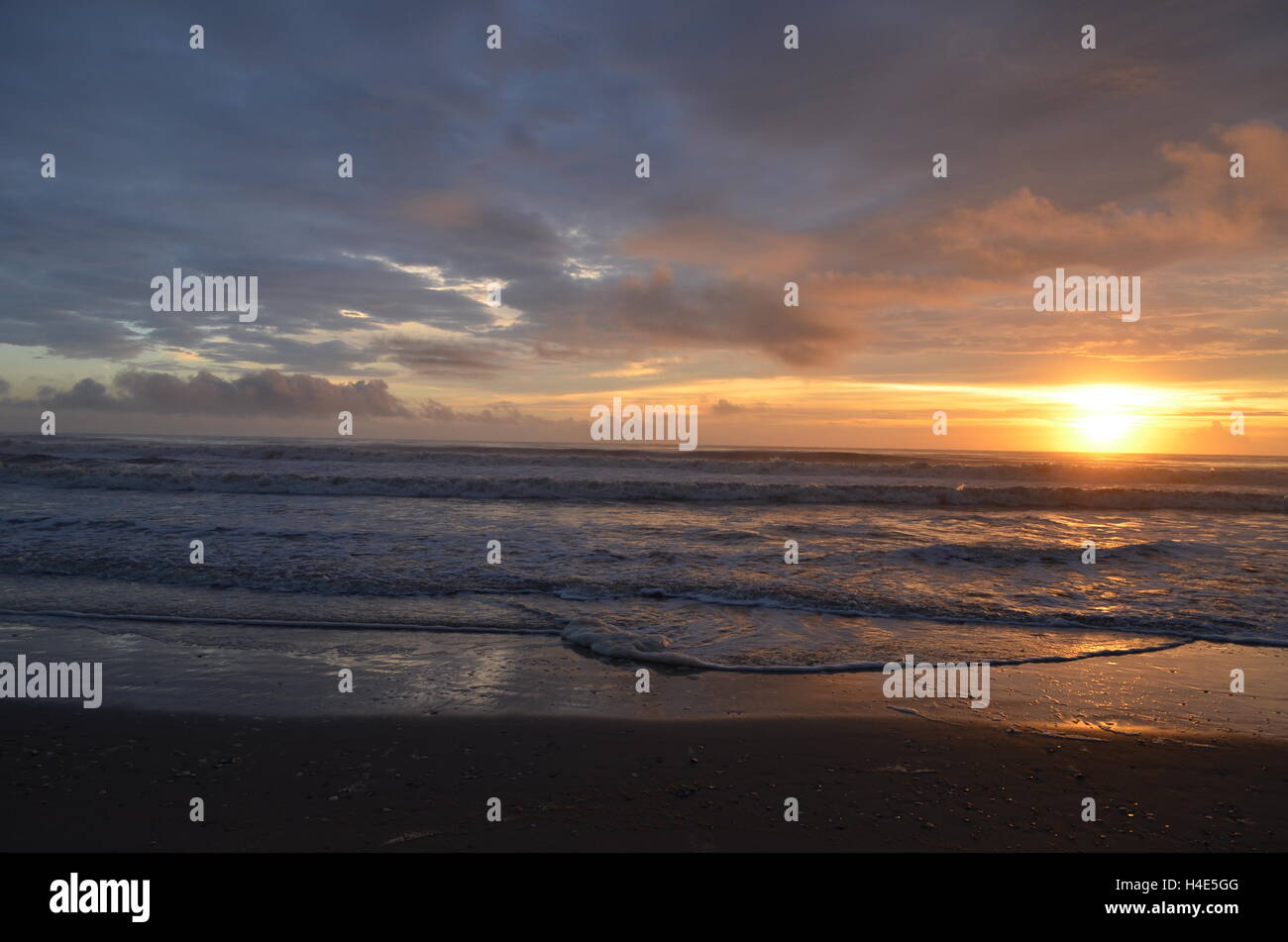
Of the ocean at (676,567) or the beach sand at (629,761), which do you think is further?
the ocean at (676,567)

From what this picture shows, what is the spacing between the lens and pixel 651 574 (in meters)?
11.7

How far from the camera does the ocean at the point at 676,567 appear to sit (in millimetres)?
8477

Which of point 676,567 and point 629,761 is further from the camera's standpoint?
point 676,567

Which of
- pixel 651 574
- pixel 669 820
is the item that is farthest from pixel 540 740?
pixel 651 574

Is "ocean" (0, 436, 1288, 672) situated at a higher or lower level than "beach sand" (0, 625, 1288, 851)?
higher

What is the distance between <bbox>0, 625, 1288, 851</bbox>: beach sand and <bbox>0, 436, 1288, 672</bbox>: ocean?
4.33ft

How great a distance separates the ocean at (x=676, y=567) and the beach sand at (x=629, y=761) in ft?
4.33

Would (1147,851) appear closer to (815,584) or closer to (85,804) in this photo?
(85,804)

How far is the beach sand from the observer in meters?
3.88

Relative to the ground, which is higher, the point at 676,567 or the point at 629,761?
the point at 676,567

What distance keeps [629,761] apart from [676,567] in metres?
7.77

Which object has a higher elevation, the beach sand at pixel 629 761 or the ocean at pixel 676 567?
the ocean at pixel 676 567

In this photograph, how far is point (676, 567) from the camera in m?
12.5

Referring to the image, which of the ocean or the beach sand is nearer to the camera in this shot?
the beach sand
